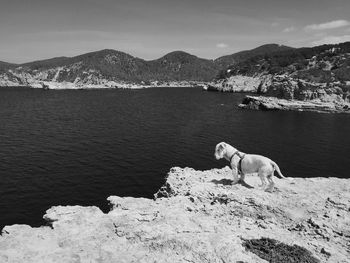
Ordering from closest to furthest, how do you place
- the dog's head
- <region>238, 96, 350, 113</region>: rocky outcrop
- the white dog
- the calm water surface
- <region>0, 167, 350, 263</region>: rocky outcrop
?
<region>0, 167, 350, 263</region>: rocky outcrop
the white dog
the dog's head
the calm water surface
<region>238, 96, 350, 113</region>: rocky outcrop

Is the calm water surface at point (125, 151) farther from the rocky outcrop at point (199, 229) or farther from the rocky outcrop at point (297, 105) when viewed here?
the rocky outcrop at point (199, 229)

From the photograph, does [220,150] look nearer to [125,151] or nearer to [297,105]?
[125,151]

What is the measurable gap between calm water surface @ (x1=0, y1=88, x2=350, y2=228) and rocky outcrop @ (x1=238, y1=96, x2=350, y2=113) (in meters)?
15.6

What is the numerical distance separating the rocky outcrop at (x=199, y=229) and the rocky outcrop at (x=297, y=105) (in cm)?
10061

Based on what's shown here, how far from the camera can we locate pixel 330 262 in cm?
1380

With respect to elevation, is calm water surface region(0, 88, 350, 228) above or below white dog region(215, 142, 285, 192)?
below

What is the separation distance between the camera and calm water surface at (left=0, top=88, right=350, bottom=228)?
122 ft

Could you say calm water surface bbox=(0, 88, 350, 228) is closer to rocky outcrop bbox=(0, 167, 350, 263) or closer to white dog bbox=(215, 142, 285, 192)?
Result: rocky outcrop bbox=(0, 167, 350, 263)

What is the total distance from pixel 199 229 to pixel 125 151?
40.2m

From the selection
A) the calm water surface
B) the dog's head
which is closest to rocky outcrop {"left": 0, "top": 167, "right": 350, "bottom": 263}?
the dog's head

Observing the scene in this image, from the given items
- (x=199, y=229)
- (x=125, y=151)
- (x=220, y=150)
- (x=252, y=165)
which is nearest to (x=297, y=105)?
(x=125, y=151)

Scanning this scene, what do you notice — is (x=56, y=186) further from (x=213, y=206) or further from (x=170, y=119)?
(x=170, y=119)

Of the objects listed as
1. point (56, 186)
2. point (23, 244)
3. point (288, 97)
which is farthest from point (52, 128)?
point (288, 97)

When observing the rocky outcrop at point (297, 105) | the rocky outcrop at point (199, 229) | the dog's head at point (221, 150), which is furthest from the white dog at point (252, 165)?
the rocky outcrop at point (297, 105)
